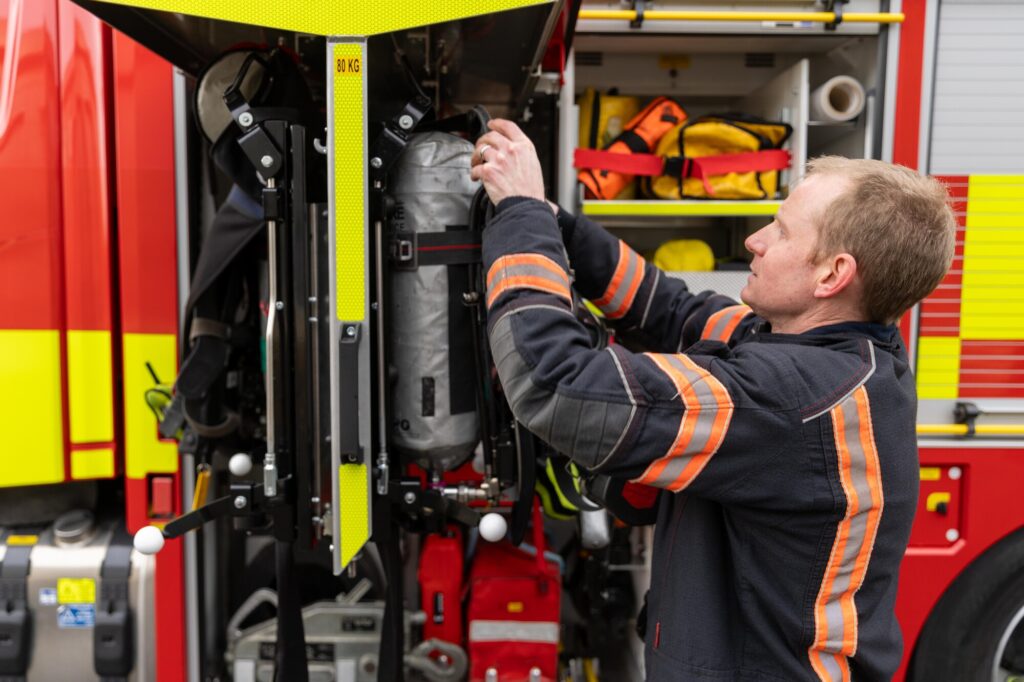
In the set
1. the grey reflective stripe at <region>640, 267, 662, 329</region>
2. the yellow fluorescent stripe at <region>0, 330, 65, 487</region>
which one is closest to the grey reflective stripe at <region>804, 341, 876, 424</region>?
the grey reflective stripe at <region>640, 267, 662, 329</region>

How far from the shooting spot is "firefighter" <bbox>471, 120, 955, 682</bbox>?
4.33ft

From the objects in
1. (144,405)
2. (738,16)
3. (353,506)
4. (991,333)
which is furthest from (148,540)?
(991,333)

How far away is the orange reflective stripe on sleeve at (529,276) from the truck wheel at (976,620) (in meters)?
1.96

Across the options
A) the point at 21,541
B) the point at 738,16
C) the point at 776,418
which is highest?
the point at 738,16

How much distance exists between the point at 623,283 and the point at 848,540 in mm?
862

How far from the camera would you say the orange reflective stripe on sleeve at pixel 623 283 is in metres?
2.00

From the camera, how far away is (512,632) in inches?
99.3

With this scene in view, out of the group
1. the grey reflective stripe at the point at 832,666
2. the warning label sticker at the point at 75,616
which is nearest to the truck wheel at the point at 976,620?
the grey reflective stripe at the point at 832,666

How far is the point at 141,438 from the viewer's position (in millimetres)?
2377

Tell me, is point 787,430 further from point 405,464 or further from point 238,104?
point 238,104

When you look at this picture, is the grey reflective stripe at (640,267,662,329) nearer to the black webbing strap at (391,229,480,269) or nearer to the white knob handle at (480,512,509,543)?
the black webbing strap at (391,229,480,269)

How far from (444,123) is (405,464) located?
941mm

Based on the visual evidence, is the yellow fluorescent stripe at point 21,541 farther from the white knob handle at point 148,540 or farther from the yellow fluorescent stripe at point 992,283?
the yellow fluorescent stripe at point 992,283

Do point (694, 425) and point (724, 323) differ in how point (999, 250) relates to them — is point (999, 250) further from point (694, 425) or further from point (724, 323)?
point (694, 425)
